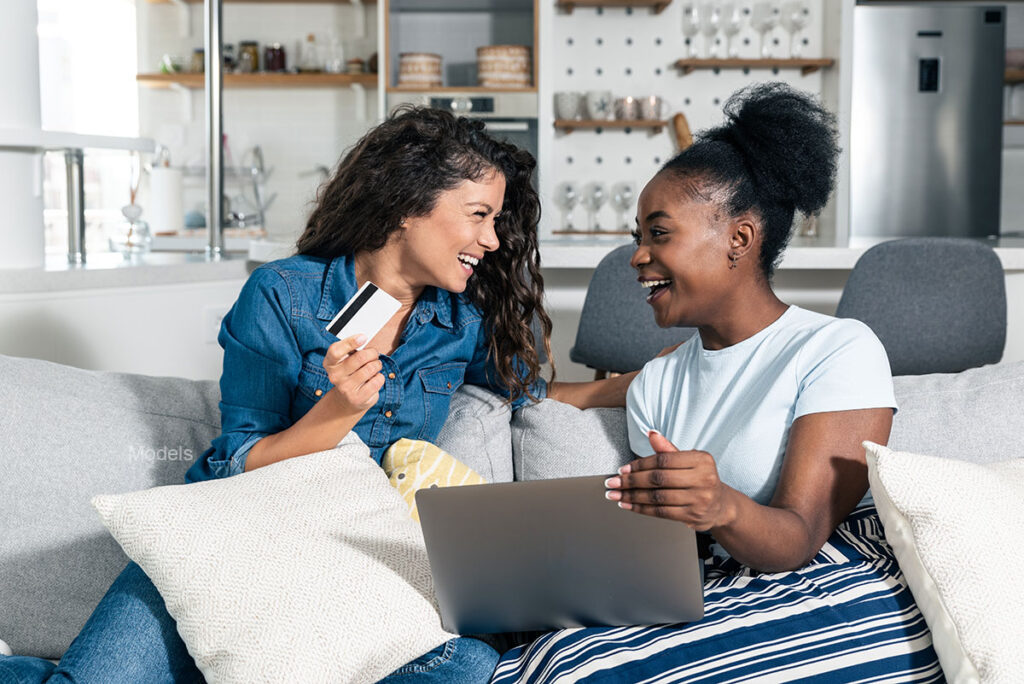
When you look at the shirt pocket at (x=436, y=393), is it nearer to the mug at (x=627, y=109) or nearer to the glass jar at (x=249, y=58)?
the mug at (x=627, y=109)

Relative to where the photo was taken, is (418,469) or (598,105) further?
(598,105)

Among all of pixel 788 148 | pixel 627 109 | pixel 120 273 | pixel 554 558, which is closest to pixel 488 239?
pixel 788 148

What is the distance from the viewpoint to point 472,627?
132cm

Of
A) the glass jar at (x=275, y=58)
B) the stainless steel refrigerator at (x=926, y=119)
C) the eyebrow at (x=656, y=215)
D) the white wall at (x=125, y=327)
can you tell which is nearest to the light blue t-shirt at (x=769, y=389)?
the eyebrow at (x=656, y=215)

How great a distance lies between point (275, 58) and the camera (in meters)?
5.38

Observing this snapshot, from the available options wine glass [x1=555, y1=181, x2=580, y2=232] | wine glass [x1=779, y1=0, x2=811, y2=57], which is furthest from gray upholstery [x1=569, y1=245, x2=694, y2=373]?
wine glass [x1=779, y1=0, x2=811, y2=57]

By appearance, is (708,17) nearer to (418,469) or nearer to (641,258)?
(641,258)

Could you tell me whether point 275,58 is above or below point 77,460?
above

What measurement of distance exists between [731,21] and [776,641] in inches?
155

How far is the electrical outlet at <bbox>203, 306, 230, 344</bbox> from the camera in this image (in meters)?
2.67

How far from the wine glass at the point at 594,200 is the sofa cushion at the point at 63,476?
3.38 meters

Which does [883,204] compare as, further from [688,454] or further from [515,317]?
[688,454]

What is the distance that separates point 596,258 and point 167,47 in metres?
3.76

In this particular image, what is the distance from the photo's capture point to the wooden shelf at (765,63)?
468cm
